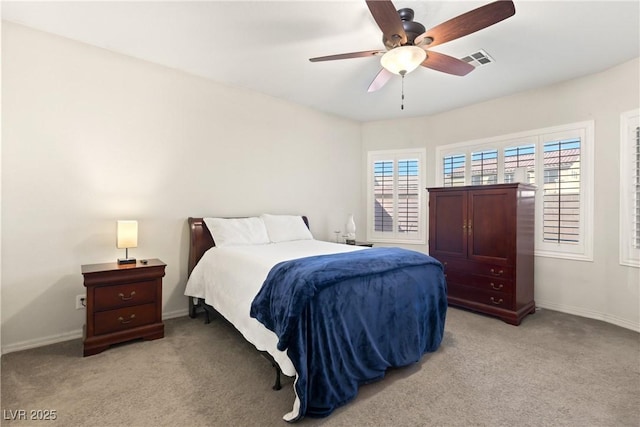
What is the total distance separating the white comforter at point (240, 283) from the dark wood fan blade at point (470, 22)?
1900 millimetres

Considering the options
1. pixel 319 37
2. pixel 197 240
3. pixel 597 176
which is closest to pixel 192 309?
pixel 197 240

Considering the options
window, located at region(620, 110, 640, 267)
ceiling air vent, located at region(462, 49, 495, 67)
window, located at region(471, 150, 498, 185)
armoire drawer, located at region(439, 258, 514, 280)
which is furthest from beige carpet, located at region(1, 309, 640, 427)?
ceiling air vent, located at region(462, 49, 495, 67)

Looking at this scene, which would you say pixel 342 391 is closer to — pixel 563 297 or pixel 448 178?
pixel 563 297

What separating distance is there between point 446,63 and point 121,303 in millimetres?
3401

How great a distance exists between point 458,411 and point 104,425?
204 centimetres

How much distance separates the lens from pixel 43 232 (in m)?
2.71

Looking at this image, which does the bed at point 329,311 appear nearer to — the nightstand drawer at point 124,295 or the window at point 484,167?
the nightstand drawer at point 124,295

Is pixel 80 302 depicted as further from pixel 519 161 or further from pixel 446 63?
pixel 519 161

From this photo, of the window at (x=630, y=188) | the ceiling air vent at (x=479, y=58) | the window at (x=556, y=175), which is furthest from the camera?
the window at (x=556, y=175)

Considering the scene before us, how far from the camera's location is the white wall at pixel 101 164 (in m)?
2.62

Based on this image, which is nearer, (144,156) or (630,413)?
(630,413)

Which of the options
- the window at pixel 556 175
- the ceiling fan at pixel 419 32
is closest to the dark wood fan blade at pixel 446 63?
the ceiling fan at pixel 419 32

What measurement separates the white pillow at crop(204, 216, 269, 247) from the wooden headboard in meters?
0.08

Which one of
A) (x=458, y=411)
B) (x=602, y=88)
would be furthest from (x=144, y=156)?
(x=602, y=88)
